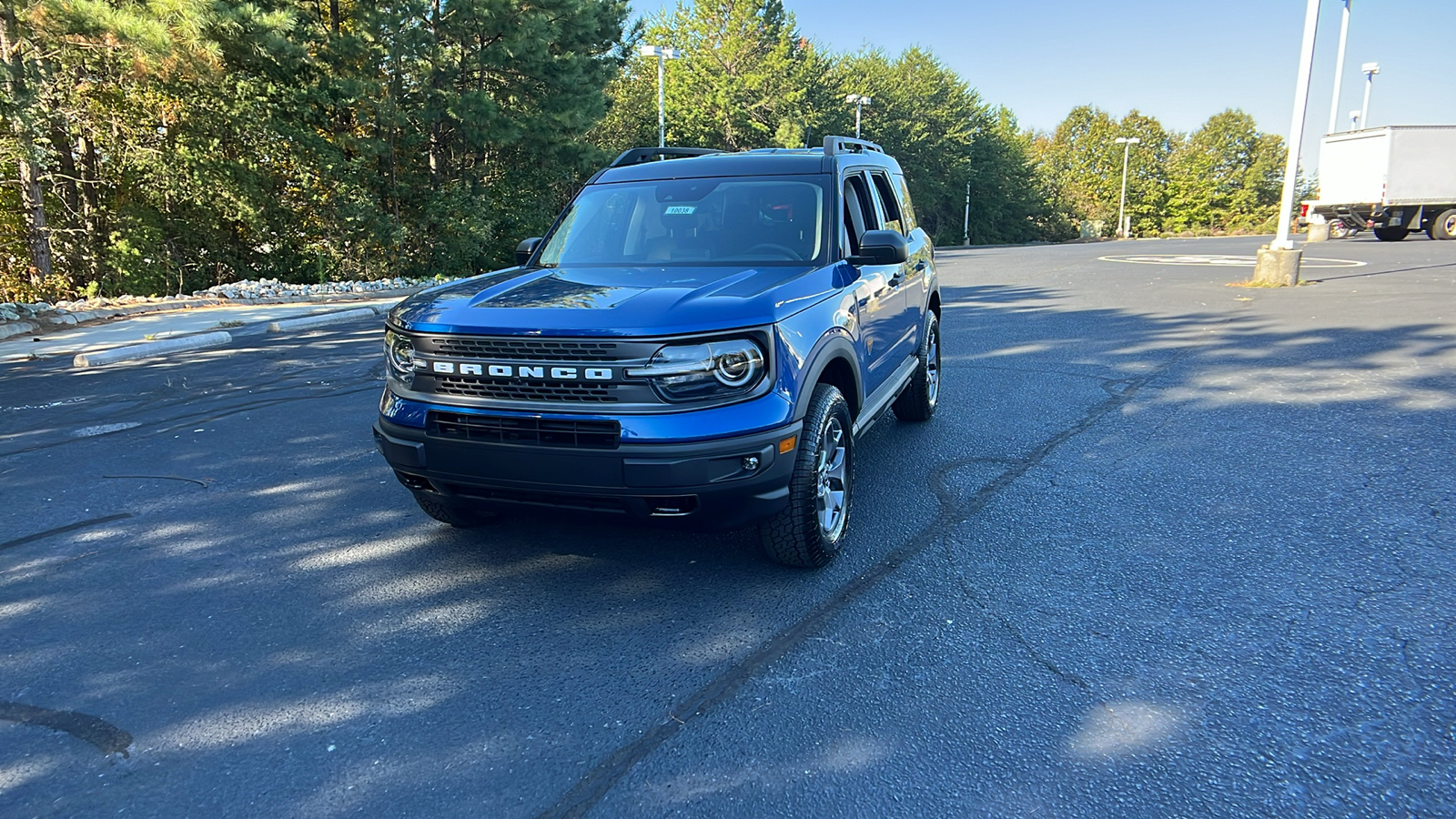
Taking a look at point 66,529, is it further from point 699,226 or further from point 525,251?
point 699,226

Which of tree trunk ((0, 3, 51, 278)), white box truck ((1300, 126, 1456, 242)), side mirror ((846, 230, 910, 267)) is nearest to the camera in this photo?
side mirror ((846, 230, 910, 267))

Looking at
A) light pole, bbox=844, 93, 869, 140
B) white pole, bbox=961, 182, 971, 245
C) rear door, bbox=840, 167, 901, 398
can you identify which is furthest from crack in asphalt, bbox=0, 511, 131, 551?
white pole, bbox=961, 182, 971, 245

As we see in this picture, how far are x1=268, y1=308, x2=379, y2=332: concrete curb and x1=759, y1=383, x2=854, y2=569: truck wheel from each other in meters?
11.1

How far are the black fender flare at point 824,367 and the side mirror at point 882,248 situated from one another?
468mm

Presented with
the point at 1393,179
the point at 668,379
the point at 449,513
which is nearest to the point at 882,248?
the point at 668,379

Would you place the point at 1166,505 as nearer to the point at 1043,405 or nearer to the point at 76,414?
the point at 1043,405

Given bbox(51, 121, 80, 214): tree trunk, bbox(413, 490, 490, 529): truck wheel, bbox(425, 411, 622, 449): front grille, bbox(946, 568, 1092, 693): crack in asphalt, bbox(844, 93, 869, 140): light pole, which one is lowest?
bbox(946, 568, 1092, 693): crack in asphalt

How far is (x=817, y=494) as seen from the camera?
373 centimetres

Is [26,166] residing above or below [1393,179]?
above

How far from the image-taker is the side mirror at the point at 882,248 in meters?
4.25

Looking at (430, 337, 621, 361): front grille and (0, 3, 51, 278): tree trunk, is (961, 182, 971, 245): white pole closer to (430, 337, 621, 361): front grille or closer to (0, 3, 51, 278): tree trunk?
(0, 3, 51, 278): tree trunk

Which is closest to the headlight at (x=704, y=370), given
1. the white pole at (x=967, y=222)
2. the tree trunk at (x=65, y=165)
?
the tree trunk at (x=65, y=165)

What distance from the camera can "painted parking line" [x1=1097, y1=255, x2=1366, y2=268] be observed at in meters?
20.8

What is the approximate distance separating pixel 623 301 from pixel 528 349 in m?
0.44
